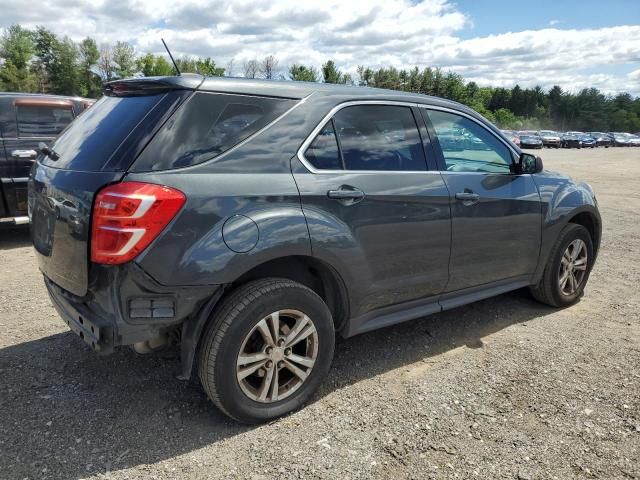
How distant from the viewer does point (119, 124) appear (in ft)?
8.81

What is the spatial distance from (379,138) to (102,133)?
162cm

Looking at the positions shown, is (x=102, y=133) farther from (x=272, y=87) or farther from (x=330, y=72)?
(x=330, y=72)

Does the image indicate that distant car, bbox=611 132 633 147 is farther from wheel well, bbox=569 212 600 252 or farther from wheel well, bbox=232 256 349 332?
wheel well, bbox=232 256 349 332

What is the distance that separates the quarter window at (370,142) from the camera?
3023 millimetres

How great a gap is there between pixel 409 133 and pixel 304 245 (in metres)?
1.21

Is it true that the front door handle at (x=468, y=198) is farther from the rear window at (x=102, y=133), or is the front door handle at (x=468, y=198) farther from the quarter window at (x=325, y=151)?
the rear window at (x=102, y=133)

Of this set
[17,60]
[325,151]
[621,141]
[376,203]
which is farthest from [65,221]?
[17,60]

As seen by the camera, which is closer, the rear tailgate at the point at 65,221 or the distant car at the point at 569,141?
the rear tailgate at the point at 65,221

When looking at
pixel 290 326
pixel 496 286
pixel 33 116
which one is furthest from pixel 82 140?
pixel 33 116

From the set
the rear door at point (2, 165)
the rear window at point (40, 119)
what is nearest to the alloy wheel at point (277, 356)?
the rear door at point (2, 165)

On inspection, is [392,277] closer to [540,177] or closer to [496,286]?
[496,286]

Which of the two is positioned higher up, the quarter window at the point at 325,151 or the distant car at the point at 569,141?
the distant car at the point at 569,141

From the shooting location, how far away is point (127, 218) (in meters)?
2.37

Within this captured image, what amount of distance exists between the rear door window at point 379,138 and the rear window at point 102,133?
1.08 m
